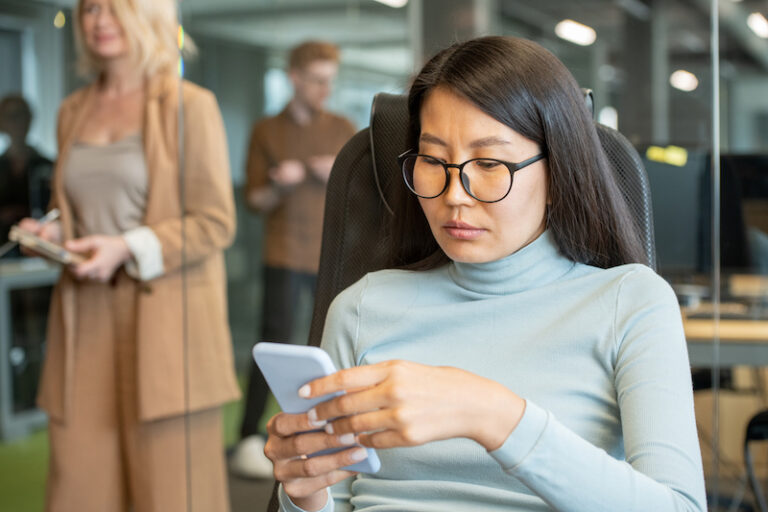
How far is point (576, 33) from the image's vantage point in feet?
8.46

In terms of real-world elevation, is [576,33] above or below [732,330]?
above

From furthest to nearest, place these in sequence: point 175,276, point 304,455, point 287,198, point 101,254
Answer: point 287,198, point 175,276, point 101,254, point 304,455

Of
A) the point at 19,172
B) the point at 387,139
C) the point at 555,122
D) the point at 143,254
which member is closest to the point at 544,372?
the point at 555,122

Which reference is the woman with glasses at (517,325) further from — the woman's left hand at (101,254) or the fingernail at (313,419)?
the woman's left hand at (101,254)

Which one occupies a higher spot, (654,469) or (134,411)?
(654,469)

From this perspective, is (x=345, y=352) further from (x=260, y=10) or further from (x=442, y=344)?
(x=260, y=10)

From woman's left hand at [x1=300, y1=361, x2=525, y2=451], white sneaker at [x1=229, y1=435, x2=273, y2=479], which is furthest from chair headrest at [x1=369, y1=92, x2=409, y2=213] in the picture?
white sneaker at [x1=229, y1=435, x2=273, y2=479]

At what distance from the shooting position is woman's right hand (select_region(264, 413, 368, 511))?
89cm

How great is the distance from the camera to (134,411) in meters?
2.05

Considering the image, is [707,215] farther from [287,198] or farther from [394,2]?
[394,2]

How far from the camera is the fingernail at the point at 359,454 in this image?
89 centimetres

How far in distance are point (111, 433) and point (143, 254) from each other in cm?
44

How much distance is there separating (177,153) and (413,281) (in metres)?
1.02

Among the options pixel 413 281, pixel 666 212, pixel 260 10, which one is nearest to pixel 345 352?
pixel 413 281
